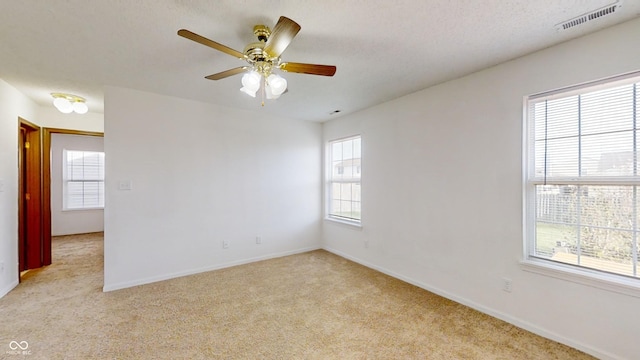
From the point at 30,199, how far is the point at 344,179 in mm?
4708

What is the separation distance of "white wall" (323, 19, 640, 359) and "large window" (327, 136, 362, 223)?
0.34m

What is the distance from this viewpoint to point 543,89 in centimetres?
221

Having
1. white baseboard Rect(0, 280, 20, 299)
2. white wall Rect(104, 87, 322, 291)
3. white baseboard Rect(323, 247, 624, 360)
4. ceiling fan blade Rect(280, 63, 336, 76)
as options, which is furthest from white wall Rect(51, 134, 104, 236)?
white baseboard Rect(323, 247, 624, 360)

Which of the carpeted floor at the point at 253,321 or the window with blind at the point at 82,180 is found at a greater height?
the window with blind at the point at 82,180

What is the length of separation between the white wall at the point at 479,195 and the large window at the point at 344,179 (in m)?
0.34

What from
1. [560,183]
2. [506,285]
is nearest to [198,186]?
[506,285]

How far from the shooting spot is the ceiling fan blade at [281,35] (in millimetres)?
1439

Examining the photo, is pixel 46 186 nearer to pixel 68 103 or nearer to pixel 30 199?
pixel 30 199

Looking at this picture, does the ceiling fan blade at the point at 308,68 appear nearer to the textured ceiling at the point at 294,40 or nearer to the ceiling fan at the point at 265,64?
the ceiling fan at the point at 265,64

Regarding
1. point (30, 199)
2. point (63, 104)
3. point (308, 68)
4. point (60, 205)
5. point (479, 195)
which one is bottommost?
point (60, 205)

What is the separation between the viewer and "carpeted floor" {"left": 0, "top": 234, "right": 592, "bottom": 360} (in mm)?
1993

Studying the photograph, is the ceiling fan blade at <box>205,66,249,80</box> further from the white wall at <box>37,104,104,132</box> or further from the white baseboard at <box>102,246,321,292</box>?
the white wall at <box>37,104,104,132</box>

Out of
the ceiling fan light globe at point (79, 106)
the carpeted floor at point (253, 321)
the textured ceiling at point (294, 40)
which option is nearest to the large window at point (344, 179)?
the carpeted floor at point (253, 321)

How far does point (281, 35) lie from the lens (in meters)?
1.56
